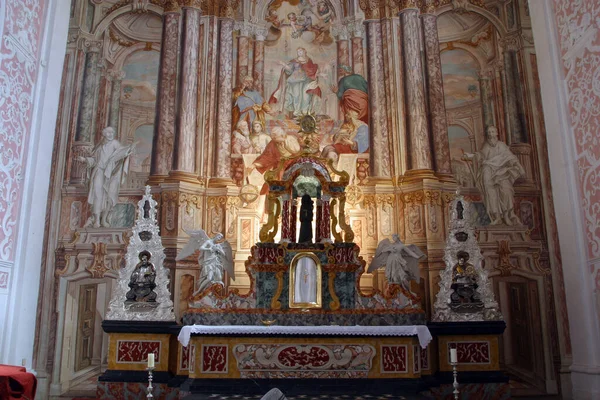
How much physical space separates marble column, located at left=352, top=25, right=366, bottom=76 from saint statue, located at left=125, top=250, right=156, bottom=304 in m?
6.03

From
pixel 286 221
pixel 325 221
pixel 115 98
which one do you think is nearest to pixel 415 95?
pixel 325 221

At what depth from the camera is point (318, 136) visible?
39.2 feet

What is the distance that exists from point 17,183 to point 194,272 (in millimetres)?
4149

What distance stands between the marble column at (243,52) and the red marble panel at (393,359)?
6584 mm

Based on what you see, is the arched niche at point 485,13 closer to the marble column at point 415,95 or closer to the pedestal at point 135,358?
the marble column at point 415,95

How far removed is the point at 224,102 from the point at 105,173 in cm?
290

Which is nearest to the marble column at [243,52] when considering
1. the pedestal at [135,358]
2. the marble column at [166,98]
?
the marble column at [166,98]

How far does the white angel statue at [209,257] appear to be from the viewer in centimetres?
940

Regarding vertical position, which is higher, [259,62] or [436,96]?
[259,62]

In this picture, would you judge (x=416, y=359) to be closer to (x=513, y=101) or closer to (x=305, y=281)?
(x=305, y=281)

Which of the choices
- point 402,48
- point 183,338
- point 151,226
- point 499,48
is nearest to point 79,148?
point 151,226

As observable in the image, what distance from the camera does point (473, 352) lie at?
30.9 ft

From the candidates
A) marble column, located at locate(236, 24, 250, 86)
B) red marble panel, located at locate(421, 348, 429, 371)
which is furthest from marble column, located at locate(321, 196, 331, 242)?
marble column, located at locate(236, 24, 250, 86)

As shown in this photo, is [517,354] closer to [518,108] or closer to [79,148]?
[518,108]
